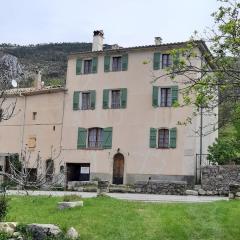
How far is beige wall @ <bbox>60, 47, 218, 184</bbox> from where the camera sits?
3147 centimetres

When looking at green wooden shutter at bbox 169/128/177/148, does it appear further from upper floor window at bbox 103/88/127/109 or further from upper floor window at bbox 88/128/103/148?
upper floor window at bbox 88/128/103/148

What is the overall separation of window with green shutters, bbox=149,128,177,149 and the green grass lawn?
564 inches

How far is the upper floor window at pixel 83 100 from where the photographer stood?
3488 centimetres

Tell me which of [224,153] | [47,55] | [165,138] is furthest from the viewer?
[47,55]

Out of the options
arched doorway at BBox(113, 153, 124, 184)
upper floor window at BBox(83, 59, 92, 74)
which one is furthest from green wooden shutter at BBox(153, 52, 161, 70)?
arched doorway at BBox(113, 153, 124, 184)

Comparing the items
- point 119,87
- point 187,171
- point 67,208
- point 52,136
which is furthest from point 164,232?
point 52,136

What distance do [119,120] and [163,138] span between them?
3399mm

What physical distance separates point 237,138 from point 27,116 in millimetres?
15558

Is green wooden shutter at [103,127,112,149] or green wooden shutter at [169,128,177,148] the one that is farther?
green wooden shutter at [103,127,112,149]

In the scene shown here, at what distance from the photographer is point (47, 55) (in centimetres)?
10381

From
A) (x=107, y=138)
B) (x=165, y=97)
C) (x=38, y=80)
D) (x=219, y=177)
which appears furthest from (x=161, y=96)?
(x=38, y=80)

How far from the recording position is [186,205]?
55.6 feet

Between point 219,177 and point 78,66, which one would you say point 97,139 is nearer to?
point 78,66

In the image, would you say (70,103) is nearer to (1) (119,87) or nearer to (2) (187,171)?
(1) (119,87)
